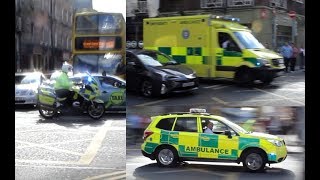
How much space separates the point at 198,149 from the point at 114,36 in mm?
1418

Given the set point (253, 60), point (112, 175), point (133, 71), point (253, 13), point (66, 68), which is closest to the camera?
point (253, 60)

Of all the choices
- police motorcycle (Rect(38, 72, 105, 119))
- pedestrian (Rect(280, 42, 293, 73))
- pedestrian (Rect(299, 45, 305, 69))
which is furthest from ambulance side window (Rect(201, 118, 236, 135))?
police motorcycle (Rect(38, 72, 105, 119))

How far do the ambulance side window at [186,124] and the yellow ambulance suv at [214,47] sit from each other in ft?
1.46

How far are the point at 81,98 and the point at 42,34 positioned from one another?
31.7 inches

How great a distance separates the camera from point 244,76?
416cm

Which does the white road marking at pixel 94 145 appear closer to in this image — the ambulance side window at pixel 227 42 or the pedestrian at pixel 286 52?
the ambulance side window at pixel 227 42

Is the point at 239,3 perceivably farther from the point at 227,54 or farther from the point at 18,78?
the point at 18,78

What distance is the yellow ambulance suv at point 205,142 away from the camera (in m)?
4.14

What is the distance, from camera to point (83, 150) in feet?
15.0

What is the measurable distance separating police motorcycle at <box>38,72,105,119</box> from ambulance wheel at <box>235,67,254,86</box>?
1.44 m

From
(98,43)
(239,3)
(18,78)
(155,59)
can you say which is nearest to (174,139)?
(155,59)
